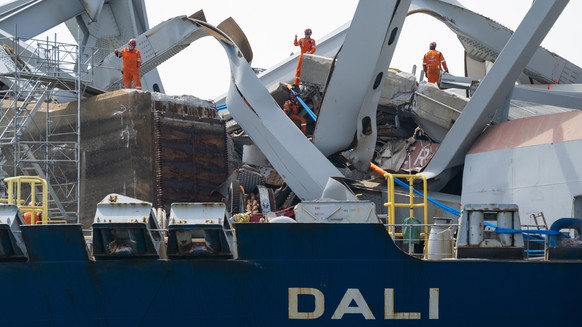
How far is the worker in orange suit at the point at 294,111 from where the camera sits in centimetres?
3000

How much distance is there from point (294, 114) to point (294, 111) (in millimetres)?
85

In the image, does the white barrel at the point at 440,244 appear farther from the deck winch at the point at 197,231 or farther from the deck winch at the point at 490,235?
the deck winch at the point at 197,231

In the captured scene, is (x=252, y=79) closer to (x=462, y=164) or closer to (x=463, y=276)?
(x=462, y=164)

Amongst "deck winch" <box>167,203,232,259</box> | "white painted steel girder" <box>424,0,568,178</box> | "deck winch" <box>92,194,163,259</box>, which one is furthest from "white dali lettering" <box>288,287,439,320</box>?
"white painted steel girder" <box>424,0,568,178</box>

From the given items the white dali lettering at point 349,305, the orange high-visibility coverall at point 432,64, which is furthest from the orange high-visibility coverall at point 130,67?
the white dali lettering at point 349,305

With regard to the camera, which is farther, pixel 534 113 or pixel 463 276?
pixel 534 113

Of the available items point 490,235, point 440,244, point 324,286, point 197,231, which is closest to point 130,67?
point 197,231

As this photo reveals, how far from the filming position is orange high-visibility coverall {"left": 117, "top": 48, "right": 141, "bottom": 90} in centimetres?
3056

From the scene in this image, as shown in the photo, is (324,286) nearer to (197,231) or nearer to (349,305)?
(349,305)

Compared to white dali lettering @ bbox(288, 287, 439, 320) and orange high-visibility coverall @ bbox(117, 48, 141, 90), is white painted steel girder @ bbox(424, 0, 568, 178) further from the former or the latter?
orange high-visibility coverall @ bbox(117, 48, 141, 90)

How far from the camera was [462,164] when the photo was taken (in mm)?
26125

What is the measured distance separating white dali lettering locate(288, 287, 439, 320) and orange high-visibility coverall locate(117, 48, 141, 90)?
12.6 metres

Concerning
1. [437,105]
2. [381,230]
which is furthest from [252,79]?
[381,230]

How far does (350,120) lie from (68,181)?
671 cm
